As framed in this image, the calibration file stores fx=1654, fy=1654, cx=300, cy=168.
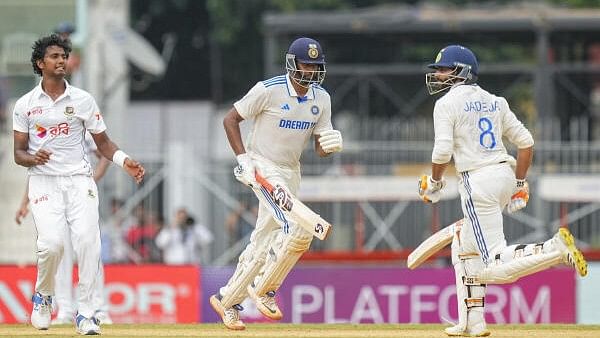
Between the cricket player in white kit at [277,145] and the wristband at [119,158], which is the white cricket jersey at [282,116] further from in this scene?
the wristband at [119,158]

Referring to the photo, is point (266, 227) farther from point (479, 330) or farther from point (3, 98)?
point (3, 98)

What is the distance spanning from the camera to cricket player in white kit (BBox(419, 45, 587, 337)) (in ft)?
42.0

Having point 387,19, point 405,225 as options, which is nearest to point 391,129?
point 405,225

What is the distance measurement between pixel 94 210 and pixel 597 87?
2442 centimetres

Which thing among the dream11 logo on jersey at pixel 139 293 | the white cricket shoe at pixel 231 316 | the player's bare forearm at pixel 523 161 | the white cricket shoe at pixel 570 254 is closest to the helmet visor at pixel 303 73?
the player's bare forearm at pixel 523 161

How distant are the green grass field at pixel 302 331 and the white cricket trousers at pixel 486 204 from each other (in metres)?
0.88

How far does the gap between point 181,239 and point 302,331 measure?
913 centimetres

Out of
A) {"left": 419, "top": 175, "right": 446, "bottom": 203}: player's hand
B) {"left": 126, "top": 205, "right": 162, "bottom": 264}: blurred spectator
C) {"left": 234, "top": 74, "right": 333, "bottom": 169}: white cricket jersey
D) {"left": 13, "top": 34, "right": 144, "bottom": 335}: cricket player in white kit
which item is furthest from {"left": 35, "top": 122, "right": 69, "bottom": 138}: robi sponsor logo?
{"left": 126, "top": 205, "right": 162, "bottom": 264}: blurred spectator

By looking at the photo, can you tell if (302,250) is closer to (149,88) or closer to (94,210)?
(94,210)

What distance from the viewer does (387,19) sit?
2856cm

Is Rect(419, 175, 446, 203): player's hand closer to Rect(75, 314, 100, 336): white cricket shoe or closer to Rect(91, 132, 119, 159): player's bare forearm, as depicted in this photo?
Rect(91, 132, 119, 159): player's bare forearm

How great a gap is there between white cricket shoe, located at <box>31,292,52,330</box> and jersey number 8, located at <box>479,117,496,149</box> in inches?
146

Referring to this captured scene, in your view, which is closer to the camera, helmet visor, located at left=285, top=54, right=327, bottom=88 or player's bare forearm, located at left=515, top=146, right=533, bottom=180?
player's bare forearm, located at left=515, top=146, right=533, bottom=180

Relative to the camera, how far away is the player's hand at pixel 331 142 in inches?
526
